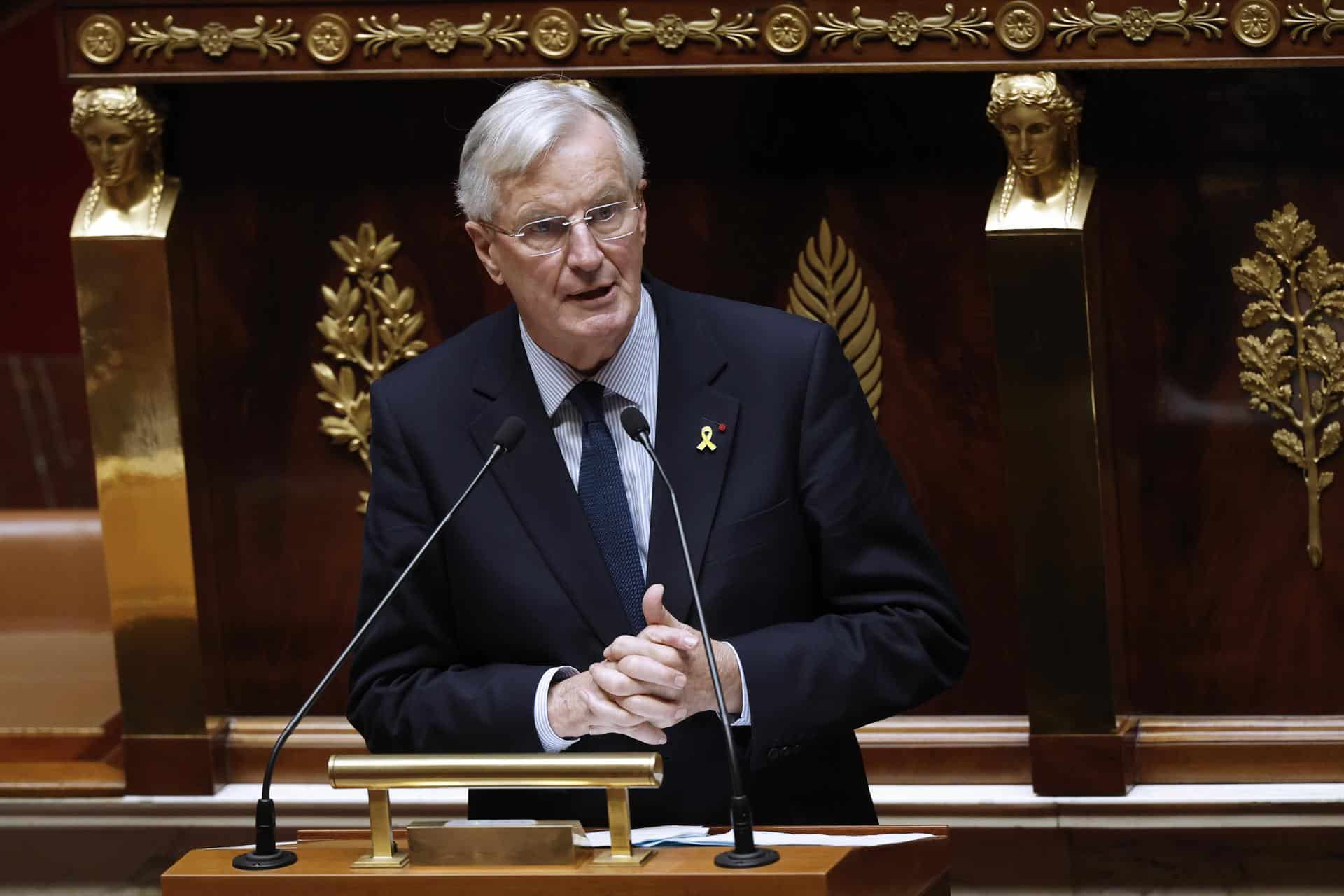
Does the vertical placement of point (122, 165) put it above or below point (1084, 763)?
above

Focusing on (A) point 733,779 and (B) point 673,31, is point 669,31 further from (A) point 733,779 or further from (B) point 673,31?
(A) point 733,779

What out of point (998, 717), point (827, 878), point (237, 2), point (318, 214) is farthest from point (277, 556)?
point (827, 878)

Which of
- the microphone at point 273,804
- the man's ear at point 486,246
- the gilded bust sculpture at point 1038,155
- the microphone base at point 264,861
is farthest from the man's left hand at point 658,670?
the gilded bust sculpture at point 1038,155

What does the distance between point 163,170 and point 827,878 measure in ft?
6.72

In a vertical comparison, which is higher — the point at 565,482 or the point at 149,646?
the point at 565,482

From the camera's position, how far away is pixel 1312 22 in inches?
114

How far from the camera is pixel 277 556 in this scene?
3488 millimetres

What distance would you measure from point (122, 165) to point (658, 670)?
1693 mm

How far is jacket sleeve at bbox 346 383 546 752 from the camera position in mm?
2178

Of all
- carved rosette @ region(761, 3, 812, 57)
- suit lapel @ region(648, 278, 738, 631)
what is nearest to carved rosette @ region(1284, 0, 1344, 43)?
carved rosette @ region(761, 3, 812, 57)

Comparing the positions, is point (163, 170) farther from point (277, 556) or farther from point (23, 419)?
point (23, 419)

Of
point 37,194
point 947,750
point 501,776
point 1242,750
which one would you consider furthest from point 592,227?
point 37,194

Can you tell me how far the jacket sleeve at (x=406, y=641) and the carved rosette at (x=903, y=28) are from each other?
1.05m

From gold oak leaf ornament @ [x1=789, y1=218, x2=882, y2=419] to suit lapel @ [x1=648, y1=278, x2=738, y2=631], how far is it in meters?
0.98
